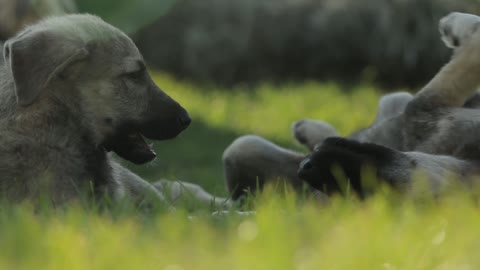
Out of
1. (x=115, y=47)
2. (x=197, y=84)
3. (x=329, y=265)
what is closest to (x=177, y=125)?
(x=115, y=47)

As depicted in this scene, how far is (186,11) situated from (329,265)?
10517 mm

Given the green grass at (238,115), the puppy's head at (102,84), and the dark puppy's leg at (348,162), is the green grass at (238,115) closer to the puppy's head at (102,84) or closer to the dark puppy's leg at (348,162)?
the puppy's head at (102,84)

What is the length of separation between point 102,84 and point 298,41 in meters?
8.66

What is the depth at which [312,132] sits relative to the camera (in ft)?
20.3

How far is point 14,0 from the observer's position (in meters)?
7.63

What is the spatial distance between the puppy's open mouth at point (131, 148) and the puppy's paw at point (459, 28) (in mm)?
1564

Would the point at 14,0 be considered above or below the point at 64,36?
below

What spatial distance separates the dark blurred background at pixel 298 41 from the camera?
13.0m

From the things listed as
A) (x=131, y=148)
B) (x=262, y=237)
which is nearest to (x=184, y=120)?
(x=131, y=148)

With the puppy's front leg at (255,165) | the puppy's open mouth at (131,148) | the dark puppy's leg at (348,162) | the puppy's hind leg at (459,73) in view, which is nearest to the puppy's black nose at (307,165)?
the dark puppy's leg at (348,162)

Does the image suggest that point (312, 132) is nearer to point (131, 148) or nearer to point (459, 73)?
point (459, 73)

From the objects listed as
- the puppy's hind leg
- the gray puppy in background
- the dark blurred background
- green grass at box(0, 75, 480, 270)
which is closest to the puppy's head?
the gray puppy in background

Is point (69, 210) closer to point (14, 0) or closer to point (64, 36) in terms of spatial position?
point (64, 36)

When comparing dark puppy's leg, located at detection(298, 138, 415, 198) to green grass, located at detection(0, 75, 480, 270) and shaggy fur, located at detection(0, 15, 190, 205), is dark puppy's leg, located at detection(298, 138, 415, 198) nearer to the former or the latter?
green grass, located at detection(0, 75, 480, 270)
